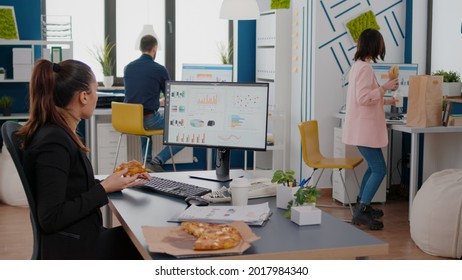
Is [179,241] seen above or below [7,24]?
below

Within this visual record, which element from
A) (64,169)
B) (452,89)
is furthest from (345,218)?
(64,169)

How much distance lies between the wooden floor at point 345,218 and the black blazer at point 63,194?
201cm

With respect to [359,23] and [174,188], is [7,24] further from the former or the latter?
[174,188]

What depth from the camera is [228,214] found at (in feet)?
7.55

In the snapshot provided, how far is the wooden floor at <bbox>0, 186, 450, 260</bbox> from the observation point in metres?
4.27

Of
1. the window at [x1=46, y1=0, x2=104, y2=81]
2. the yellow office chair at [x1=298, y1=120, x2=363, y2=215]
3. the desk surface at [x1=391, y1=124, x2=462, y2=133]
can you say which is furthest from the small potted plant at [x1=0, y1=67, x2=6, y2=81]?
the desk surface at [x1=391, y1=124, x2=462, y2=133]

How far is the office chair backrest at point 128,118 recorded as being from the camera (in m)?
5.90

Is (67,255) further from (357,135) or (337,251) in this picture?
(357,135)

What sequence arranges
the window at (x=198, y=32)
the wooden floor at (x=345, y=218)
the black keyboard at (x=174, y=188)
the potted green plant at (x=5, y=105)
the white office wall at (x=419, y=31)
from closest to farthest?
the black keyboard at (x=174, y=188)
the wooden floor at (x=345, y=218)
the potted green plant at (x=5, y=105)
the white office wall at (x=419, y=31)
the window at (x=198, y=32)

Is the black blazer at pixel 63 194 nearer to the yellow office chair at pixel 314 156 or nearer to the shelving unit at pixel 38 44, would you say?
the yellow office chair at pixel 314 156

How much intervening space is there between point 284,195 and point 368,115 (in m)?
2.64

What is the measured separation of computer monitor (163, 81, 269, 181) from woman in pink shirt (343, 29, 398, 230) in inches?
80.0

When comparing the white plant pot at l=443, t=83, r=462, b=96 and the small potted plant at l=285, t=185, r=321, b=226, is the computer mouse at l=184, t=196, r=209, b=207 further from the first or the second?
the white plant pot at l=443, t=83, r=462, b=96

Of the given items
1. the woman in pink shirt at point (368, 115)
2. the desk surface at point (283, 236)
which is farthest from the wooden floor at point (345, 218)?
the desk surface at point (283, 236)
